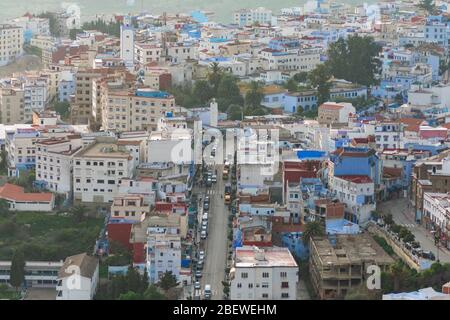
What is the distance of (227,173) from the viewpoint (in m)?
7.62

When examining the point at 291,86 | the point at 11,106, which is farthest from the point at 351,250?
the point at 11,106

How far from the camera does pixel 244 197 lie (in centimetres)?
664

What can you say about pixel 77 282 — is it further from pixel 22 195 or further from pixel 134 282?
pixel 22 195

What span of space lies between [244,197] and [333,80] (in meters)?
4.29

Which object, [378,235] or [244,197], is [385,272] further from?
[244,197]

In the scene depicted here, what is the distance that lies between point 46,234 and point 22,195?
653 mm

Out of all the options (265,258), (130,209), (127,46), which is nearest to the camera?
(265,258)

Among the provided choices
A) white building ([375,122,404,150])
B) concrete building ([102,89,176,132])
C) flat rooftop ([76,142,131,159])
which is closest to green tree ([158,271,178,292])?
flat rooftop ([76,142,131,159])

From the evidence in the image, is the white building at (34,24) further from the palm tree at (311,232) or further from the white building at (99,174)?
the palm tree at (311,232)

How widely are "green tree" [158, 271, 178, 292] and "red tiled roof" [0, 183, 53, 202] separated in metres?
1.78

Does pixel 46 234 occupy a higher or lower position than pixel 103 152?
lower

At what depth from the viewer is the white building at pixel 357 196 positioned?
6625mm

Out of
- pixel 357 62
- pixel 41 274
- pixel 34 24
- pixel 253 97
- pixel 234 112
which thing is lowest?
pixel 41 274
